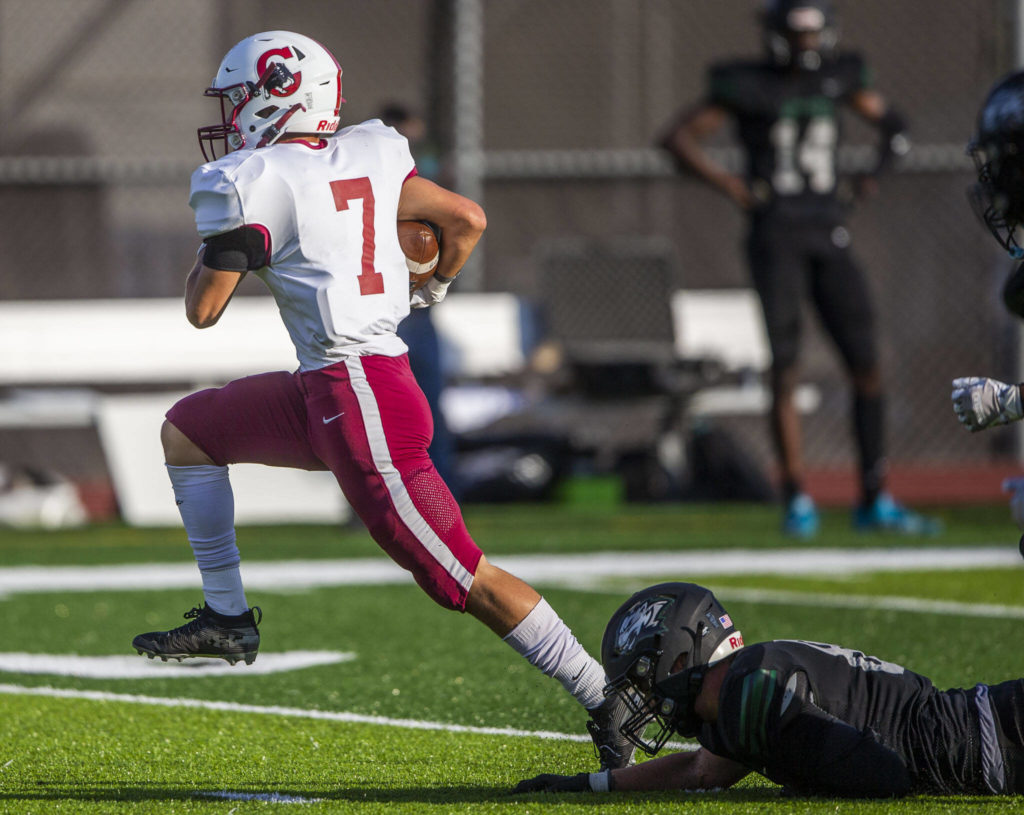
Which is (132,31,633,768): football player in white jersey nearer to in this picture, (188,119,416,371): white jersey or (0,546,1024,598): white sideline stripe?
(188,119,416,371): white jersey

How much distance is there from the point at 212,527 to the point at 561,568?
10.1ft

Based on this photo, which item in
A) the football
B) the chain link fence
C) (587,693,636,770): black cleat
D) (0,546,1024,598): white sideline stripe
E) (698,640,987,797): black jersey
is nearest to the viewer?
(698,640,987,797): black jersey

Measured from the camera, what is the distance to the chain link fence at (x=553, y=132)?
10484 mm

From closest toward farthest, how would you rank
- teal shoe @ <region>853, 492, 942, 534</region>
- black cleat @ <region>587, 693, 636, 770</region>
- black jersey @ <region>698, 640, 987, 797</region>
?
black jersey @ <region>698, 640, 987, 797</region> → black cleat @ <region>587, 693, 636, 770</region> → teal shoe @ <region>853, 492, 942, 534</region>

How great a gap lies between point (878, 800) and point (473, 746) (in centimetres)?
87

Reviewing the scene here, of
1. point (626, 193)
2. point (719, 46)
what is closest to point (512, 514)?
point (626, 193)

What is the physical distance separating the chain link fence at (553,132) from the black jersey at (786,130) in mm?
3588

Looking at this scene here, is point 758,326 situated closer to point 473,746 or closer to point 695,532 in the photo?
point 695,532

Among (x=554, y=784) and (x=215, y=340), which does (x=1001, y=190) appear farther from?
(x=215, y=340)

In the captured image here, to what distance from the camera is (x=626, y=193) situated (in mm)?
10648

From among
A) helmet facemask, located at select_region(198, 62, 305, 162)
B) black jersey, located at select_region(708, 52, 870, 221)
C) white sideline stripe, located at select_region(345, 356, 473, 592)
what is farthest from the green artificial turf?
black jersey, located at select_region(708, 52, 870, 221)

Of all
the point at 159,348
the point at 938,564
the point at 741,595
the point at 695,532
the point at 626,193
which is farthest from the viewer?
the point at 626,193

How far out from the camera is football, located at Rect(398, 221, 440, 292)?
3.04 m

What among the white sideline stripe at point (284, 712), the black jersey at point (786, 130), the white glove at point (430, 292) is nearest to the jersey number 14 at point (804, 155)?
the black jersey at point (786, 130)
